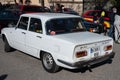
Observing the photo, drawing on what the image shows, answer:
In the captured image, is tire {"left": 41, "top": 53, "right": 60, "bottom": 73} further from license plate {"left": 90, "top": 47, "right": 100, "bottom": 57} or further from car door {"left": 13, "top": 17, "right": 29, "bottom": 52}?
car door {"left": 13, "top": 17, "right": 29, "bottom": 52}

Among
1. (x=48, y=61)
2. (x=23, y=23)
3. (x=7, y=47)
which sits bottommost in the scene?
(x=7, y=47)

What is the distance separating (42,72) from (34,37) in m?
1.02

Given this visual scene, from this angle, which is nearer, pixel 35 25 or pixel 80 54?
pixel 80 54

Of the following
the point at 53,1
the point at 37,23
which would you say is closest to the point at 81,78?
the point at 37,23

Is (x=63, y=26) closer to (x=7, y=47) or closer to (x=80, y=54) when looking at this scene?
(x=80, y=54)

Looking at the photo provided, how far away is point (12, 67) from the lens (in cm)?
641

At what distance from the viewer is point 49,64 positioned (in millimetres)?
5902

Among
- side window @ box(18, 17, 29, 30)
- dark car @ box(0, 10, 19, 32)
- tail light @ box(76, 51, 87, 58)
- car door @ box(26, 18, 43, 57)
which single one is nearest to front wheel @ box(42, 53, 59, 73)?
car door @ box(26, 18, 43, 57)

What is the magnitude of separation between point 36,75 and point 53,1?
2795 cm

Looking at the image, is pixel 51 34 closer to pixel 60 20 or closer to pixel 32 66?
pixel 60 20

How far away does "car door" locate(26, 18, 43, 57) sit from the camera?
6.02 metres

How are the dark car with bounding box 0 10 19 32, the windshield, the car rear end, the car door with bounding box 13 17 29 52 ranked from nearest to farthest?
the car rear end
the windshield
the car door with bounding box 13 17 29 52
the dark car with bounding box 0 10 19 32

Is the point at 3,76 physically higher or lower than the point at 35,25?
lower

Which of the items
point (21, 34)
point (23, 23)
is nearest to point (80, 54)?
point (21, 34)
